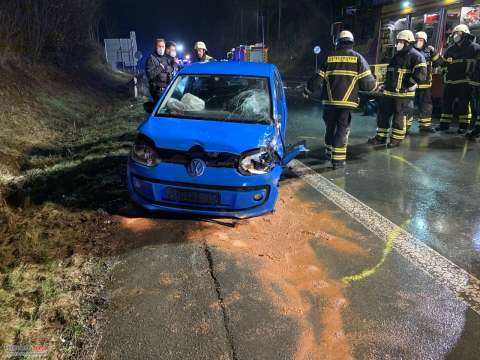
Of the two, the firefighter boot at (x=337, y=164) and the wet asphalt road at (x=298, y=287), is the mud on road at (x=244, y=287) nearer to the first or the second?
the wet asphalt road at (x=298, y=287)

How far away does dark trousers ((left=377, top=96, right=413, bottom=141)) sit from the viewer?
7457mm

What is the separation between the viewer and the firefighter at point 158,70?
7801mm

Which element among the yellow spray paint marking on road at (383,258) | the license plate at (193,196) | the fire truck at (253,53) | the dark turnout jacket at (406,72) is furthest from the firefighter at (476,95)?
the fire truck at (253,53)

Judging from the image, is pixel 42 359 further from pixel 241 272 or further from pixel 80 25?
pixel 80 25

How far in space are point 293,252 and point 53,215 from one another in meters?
2.58

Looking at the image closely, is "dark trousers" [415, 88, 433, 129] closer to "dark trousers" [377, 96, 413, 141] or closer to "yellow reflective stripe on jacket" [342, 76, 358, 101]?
"dark trousers" [377, 96, 413, 141]

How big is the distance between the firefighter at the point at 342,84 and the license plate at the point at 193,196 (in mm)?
3143

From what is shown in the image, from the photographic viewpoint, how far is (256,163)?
13.1 ft

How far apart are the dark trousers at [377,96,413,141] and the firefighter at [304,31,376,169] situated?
135 cm

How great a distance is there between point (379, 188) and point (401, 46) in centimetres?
341

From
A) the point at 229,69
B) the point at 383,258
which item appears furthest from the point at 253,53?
the point at 383,258

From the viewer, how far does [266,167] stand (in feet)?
13.2

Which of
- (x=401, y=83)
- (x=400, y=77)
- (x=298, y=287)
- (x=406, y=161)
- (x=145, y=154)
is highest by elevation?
(x=400, y=77)

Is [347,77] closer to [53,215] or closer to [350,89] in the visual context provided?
[350,89]
